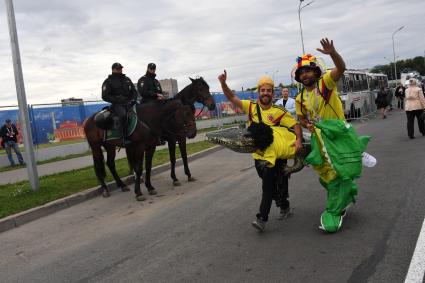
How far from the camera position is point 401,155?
10.2m

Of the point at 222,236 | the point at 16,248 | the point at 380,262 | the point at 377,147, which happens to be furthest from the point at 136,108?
the point at 377,147

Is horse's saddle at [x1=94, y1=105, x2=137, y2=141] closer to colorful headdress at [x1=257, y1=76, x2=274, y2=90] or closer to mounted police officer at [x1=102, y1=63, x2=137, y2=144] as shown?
mounted police officer at [x1=102, y1=63, x2=137, y2=144]

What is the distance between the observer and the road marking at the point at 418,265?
3698 millimetres

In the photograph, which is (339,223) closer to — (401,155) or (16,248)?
(16,248)

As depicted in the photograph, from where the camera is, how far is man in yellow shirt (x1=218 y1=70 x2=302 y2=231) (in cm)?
511

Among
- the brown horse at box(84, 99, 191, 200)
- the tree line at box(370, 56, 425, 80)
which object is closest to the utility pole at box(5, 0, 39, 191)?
the brown horse at box(84, 99, 191, 200)

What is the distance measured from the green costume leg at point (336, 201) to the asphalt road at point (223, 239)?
5.1 inches

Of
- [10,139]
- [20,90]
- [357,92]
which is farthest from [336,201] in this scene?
[357,92]

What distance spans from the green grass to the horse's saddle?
1.50 metres

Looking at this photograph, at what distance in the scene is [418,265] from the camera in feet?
12.9

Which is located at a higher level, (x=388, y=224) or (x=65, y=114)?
(x=65, y=114)

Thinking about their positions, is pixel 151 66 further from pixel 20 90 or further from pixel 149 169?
pixel 20 90

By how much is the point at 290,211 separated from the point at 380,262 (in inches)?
80.0

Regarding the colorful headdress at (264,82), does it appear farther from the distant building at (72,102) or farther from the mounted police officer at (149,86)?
the distant building at (72,102)
